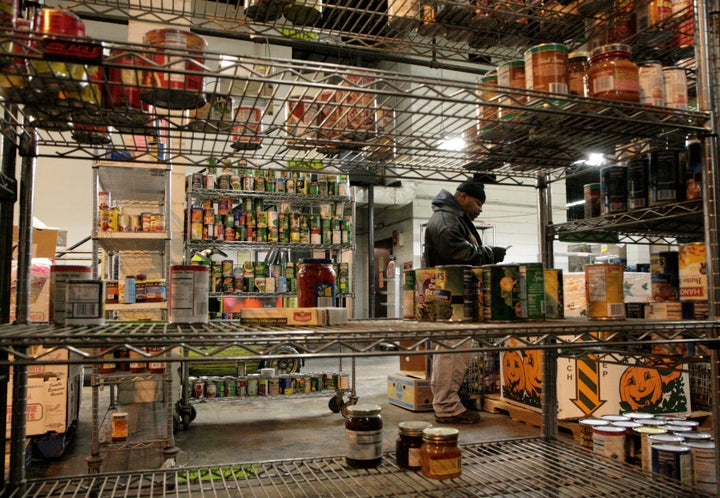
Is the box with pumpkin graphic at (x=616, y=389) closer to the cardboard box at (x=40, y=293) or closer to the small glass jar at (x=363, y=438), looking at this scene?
the small glass jar at (x=363, y=438)

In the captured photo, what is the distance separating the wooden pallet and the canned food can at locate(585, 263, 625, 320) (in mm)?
1787

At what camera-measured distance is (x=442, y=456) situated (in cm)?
150

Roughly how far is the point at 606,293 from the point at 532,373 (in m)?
2.16

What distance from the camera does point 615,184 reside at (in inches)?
70.9

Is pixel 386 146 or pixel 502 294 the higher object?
pixel 386 146

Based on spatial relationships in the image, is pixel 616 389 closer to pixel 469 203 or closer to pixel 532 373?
pixel 532 373

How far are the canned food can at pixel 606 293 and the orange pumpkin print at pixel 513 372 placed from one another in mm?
2186

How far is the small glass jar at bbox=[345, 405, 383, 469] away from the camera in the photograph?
158 centimetres

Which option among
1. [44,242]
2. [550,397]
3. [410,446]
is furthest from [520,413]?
[44,242]

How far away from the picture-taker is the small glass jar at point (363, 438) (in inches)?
62.3

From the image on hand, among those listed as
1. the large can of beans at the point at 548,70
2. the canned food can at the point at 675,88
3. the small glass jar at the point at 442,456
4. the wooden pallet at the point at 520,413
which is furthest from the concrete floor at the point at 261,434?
the canned food can at the point at 675,88

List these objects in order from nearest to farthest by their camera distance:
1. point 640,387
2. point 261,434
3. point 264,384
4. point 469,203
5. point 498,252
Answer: point 640,387 → point 498,252 → point 261,434 → point 469,203 → point 264,384

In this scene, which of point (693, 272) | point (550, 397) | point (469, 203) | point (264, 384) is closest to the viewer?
point (693, 272)

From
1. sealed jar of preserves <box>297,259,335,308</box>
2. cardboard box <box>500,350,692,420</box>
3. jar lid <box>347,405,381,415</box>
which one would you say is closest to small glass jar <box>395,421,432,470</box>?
jar lid <box>347,405,381,415</box>
